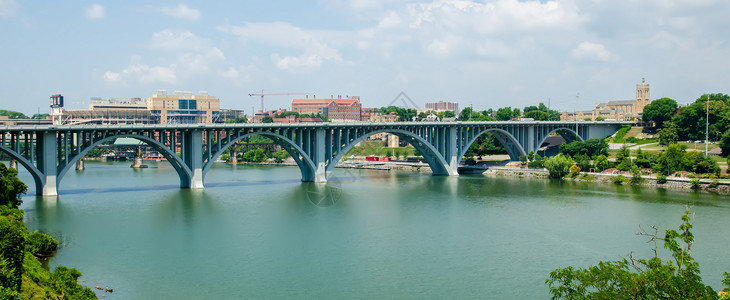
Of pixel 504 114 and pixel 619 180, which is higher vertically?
pixel 504 114

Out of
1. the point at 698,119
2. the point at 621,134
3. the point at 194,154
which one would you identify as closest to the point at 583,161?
the point at 698,119

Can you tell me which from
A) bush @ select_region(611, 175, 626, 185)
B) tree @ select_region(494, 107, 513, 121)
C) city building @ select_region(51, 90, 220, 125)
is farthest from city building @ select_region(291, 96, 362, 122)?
bush @ select_region(611, 175, 626, 185)

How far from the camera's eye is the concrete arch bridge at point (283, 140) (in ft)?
127

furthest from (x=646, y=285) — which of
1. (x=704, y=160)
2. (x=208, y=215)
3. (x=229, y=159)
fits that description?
(x=229, y=159)

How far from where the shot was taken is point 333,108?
130875mm

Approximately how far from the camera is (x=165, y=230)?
2980 cm

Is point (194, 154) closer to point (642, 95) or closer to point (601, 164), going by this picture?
point (601, 164)

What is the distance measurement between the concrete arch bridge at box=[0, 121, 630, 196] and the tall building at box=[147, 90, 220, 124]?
204 feet

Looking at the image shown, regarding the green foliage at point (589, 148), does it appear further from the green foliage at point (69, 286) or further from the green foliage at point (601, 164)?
the green foliage at point (69, 286)

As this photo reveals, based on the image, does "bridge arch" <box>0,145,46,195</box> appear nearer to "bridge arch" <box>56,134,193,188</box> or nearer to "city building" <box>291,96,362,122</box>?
"bridge arch" <box>56,134,193,188</box>

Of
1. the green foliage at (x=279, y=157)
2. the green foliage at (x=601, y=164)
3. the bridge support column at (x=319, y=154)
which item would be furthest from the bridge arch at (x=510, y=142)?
the green foliage at (x=279, y=157)

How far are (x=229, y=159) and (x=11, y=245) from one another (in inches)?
2815

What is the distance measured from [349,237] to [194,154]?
19.5m

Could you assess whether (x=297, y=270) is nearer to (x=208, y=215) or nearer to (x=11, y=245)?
(x=11, y=245)
